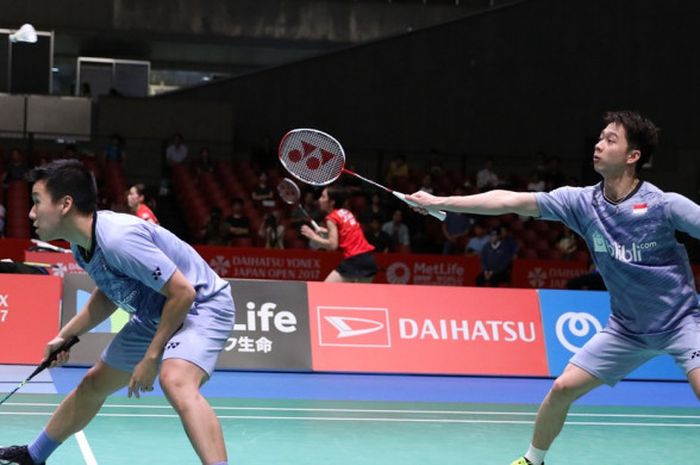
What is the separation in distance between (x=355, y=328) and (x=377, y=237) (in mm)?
6039

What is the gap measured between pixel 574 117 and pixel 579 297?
1122 centimetres

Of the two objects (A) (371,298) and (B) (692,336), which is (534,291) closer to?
(A) (371,298)

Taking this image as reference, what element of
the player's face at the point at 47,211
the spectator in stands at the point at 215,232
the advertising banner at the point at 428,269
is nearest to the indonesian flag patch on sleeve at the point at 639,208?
the player's face at the point at 47,211

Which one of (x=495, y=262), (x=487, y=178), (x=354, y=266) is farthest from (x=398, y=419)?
(x=487, y=178)

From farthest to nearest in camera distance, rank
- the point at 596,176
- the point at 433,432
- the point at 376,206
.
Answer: the point at 596,176
the point at 376,206
the point at 433,432

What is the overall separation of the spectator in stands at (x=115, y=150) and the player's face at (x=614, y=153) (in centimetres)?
1448

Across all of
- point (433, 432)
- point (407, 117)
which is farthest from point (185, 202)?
point (433, 432)

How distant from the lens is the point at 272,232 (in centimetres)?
1533

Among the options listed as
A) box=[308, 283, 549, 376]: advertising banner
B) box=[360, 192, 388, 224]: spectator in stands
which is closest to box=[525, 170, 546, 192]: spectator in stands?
box=[360, 192, 388, 224]: spectator in stands

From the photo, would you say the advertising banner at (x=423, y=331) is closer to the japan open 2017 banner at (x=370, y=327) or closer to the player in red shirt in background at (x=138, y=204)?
the japan open 2017 banner at (x=370, y=327)

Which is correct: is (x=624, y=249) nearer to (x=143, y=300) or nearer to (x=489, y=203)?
(x=489, y=203)

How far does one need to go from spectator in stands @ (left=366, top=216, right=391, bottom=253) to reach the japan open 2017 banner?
18.6ft

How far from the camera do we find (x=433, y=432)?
6.97m

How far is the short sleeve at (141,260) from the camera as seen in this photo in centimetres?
391
